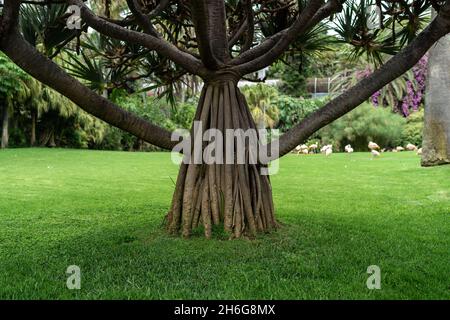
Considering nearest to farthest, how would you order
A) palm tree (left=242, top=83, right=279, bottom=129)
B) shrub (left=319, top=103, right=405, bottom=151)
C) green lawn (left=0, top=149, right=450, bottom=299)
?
1. green lawn (left=0, top=149, right=450, bottom=299)
2. shrub (left=319, top=103, right=405, bottom=151)
3. palm tree (left=242, top=83, right=279, bottom=129)

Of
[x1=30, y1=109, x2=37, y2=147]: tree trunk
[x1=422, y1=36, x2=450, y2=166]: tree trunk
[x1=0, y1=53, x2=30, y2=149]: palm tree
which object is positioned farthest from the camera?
[x1=30, y1=109, x2=37, y2=147]: tree trunk

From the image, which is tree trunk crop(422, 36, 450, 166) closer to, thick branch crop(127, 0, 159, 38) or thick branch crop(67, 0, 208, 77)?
thick branch crop(67, 0, 208, 77)

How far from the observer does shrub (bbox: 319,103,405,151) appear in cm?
A: 1753

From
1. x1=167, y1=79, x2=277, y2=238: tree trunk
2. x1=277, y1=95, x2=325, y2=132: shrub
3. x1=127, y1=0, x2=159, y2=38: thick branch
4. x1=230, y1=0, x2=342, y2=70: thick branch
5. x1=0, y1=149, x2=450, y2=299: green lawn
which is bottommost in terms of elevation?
x1=0, y1=149, x2=450, y2=299: green lawn

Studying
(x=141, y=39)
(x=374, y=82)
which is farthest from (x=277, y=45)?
(x=141, y=39)

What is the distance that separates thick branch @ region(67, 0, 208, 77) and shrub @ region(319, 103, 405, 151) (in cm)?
1480

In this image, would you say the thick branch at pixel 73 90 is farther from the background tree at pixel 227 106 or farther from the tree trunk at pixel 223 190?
the tree trunk at pixel 223 190

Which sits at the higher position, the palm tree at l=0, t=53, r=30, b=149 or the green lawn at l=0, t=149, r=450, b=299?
the palm tree at l=0, t=53, r=30, b=149

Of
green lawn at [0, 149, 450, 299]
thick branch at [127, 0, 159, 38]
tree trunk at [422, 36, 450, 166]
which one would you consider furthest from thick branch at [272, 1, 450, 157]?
tree trunk at [422, 36, 450, 166]

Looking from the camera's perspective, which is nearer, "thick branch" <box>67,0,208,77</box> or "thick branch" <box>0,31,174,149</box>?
"thick branch" <box>0,31,174,149</box>

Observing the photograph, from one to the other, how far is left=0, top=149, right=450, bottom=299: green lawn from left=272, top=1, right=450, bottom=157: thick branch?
82 centimetres

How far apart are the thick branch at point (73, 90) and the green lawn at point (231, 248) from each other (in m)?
0.82
